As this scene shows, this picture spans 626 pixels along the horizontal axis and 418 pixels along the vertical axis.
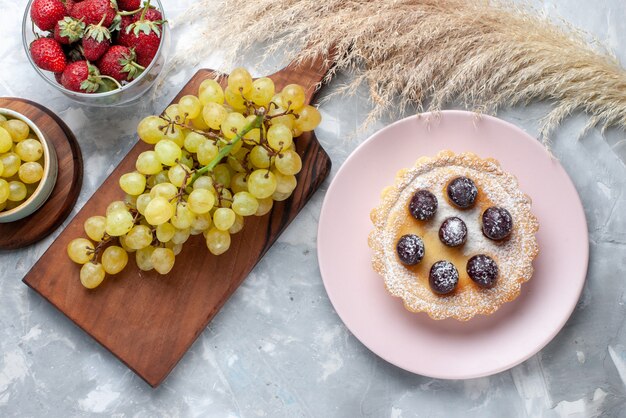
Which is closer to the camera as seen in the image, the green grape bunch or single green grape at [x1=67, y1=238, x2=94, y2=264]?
the green grape bunch

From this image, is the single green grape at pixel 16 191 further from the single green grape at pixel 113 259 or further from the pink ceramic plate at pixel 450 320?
the pink ceramic plate at pixel 450 320

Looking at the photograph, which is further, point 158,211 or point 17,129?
point 17,129

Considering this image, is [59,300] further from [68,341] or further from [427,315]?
[427,315]

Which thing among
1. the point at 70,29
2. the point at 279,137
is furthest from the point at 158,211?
the point at 70,29

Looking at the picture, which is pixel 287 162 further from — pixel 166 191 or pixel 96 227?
pixel 96 227

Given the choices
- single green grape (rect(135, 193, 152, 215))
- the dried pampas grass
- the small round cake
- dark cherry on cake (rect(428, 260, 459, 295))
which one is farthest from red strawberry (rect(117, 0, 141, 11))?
dark cherry on cake (rect(428, 260, 459, 295))

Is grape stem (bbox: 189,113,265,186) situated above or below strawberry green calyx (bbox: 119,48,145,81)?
below

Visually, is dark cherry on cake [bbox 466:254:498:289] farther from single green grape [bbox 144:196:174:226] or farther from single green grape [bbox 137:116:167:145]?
single green grape [bbox 137:116:167:145]
